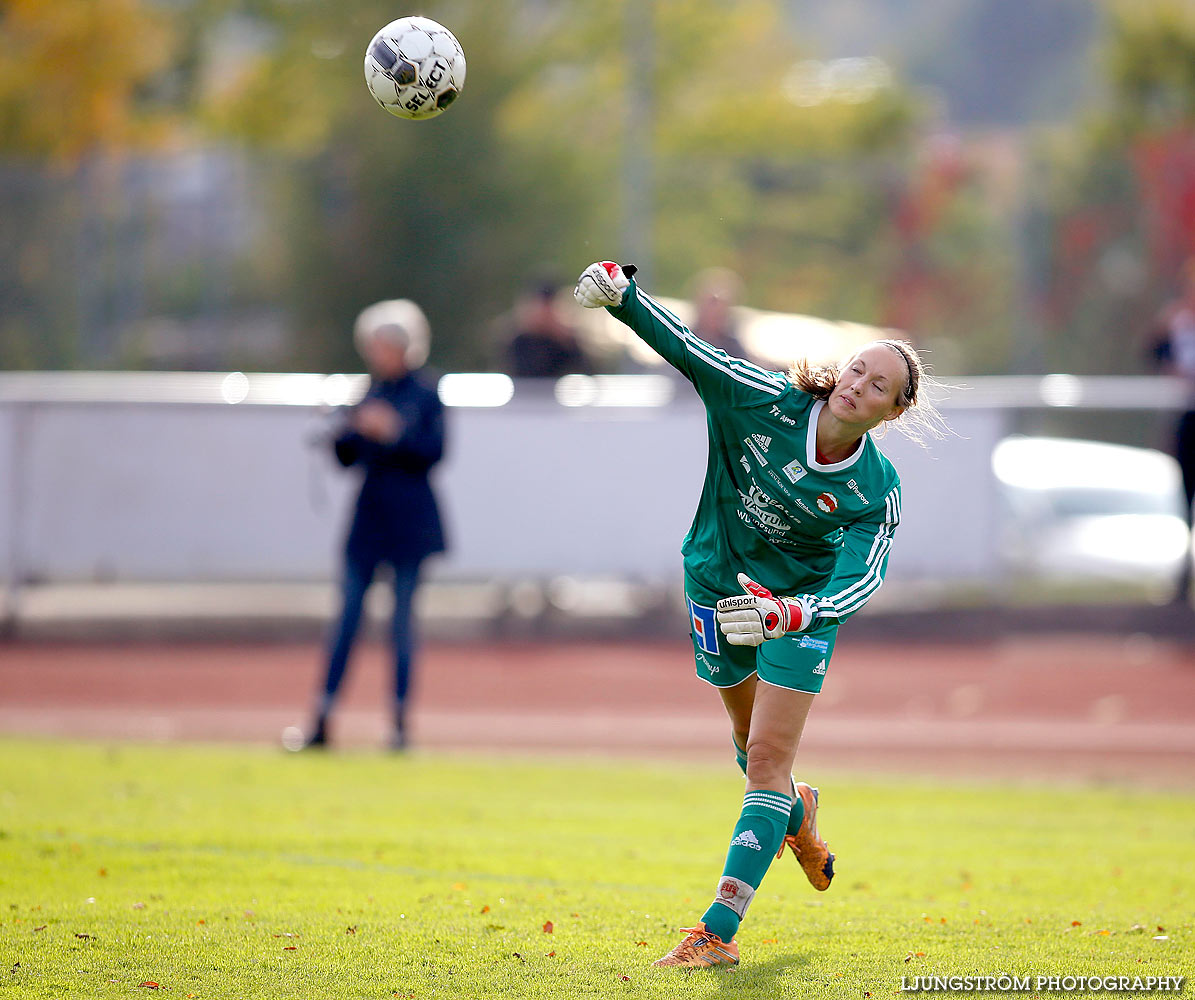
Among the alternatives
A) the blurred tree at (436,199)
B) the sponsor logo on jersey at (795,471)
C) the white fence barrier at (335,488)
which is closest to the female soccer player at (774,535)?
the sponsor logo on jersey at (795,471)

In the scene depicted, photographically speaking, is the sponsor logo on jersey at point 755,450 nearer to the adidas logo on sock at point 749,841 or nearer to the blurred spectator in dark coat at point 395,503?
the adidas logo on sock at point 749,841

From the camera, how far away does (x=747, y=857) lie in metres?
4.88

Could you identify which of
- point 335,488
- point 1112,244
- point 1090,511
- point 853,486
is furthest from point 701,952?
point 1112,244

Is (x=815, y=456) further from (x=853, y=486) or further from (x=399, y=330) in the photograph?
(x=399, y=330)

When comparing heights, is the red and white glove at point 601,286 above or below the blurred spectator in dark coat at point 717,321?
above

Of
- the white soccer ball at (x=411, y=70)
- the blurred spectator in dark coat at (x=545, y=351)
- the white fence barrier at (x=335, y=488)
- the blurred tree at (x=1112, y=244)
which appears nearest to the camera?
the white soccer ball at (x=411, y=70)

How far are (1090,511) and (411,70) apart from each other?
11.3 metres

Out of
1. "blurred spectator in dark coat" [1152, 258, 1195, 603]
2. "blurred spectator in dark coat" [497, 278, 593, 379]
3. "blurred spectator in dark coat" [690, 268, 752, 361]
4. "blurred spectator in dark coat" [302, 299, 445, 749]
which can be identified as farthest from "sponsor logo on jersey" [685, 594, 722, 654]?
"blurred spectator in dark coat" [1152, 258, 1195, 603]

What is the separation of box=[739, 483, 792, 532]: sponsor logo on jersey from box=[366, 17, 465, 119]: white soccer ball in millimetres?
1869

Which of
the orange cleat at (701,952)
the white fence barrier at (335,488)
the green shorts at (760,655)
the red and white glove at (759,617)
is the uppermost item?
the red and white glove at (759,617)

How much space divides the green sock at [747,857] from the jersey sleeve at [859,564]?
617mm

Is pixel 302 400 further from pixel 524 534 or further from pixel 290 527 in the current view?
pixel 524 534

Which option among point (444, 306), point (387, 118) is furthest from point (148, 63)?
point (444, 306)

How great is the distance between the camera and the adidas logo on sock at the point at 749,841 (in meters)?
4.89
